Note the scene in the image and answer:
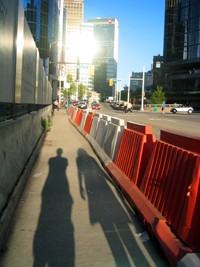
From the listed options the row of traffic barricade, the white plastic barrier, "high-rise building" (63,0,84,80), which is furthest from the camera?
"high-rise building" (63,0,84,80)

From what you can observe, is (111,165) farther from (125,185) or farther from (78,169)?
(125,185)

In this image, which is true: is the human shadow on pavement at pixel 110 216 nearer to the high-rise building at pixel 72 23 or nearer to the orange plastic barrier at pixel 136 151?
the orange plastic barrier at pixel 136 151

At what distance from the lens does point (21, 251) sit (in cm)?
436

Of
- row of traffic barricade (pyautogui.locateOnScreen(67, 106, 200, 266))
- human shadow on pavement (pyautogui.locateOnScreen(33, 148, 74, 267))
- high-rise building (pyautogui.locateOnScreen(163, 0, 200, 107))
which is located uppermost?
high-rise building (pyautogui.locateOnScreen(163, 0, 200, 107))

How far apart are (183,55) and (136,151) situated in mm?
108768

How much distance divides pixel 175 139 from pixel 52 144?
1005cm

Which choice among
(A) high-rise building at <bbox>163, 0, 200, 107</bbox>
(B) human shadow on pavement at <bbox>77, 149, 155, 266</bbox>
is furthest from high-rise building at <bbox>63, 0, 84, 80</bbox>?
(B) human shadow on pavement at <bbox>77, 149, 155, 266</bbox>

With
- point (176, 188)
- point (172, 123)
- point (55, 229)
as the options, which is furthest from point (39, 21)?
point (176, 188)

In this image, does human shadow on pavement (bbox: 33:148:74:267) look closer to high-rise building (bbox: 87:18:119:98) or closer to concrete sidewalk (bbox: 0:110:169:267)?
concrete sidewalk (bbox: 0:110:169:267)

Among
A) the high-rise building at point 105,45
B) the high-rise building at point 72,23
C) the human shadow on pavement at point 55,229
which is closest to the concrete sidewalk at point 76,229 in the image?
the human shadow on pavement at point 55,229

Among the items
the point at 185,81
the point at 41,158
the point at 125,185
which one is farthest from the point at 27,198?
the point at 185,81

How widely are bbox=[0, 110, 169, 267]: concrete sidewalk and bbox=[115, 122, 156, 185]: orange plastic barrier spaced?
467mm

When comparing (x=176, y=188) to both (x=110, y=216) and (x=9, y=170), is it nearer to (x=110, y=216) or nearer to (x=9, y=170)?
(x=110, y=216)

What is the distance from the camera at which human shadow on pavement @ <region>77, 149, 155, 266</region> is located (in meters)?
4.30
